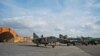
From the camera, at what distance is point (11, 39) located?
360 ft

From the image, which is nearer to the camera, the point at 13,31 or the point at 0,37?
the point at 13,31

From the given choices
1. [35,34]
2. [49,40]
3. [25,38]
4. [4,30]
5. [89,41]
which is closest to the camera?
[49,40]

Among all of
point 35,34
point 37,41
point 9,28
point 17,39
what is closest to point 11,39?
point 17,39

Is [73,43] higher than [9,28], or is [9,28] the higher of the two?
[9,28]

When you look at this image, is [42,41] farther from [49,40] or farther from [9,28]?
[9,28]

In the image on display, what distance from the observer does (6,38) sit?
11431 centimetres

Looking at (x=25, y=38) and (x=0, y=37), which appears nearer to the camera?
(x=0, y=37)

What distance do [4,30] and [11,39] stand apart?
13217 millimetres

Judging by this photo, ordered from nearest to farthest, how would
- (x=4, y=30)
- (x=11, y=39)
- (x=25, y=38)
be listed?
1. (x=4, y=30)
2. (x=11, y=39)
3. (x=25, y=38)

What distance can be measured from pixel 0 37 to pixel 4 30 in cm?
1757

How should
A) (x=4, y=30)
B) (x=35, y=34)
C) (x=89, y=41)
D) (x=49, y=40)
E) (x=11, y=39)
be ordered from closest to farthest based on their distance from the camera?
(x=49, y=40), (x=35, y=34), (x=89, y=41), (x=4, y=30), (x=11, y=39)

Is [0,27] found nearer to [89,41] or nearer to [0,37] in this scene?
[0,37]

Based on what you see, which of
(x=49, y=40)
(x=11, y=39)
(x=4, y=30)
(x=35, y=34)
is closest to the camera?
(x=49, y=40)

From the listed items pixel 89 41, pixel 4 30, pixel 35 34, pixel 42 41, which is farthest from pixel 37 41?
pixel 4 30
